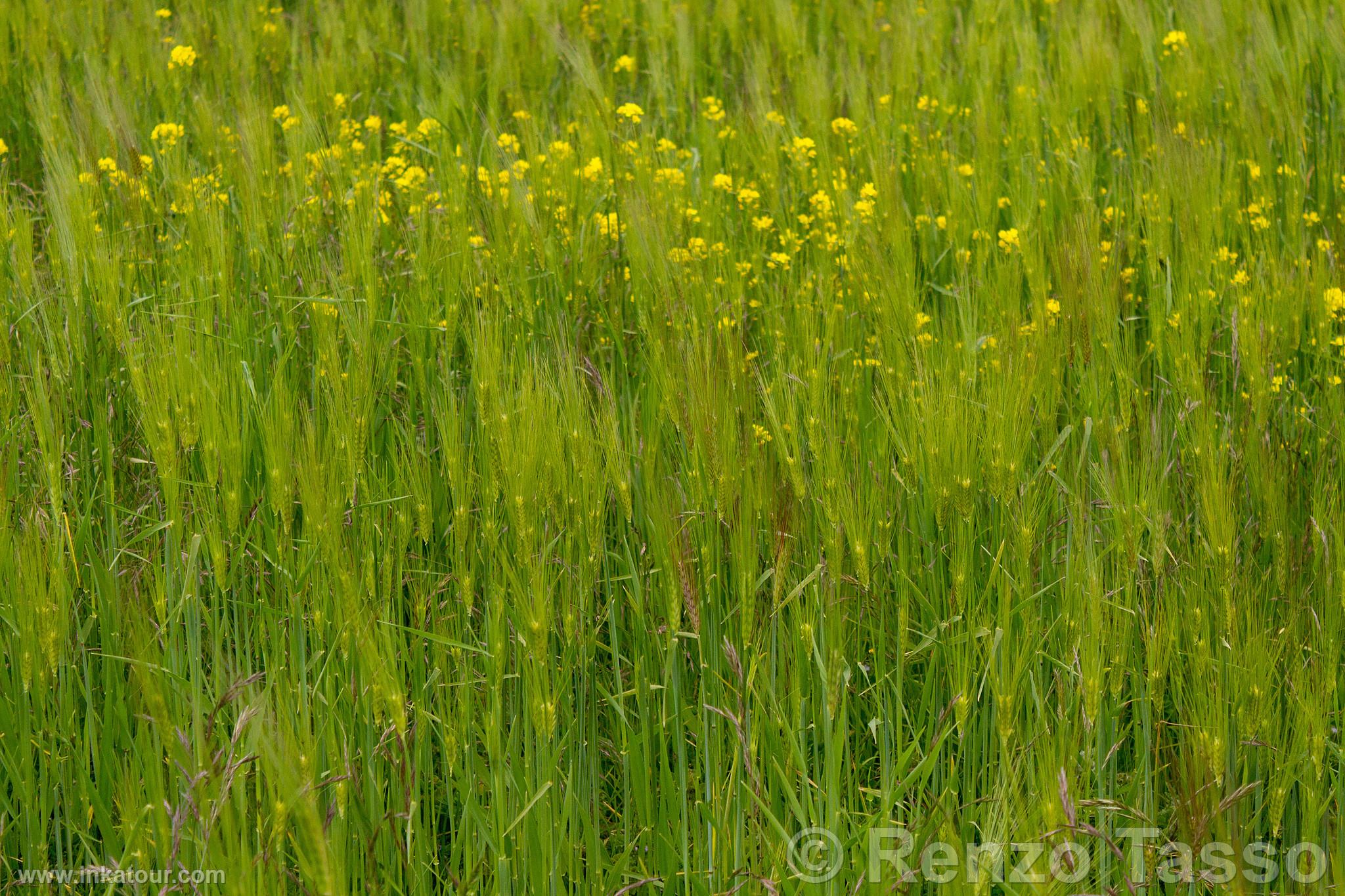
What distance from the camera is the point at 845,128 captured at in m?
2.77

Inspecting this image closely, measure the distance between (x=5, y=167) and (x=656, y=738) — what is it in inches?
80.8

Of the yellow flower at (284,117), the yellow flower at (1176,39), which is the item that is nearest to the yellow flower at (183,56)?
the yellow flower at (284,117)

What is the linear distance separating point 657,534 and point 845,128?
164cm

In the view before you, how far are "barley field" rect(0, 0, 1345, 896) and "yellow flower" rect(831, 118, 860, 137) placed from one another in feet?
0.87

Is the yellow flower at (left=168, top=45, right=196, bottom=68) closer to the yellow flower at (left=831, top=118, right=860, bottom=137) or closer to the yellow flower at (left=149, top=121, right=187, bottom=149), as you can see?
the yellow flower at (left=149, top=121, right=187, bottom=149)

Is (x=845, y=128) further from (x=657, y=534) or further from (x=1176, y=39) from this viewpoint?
(x=657, y=534)

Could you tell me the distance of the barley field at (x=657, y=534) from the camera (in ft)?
4.23

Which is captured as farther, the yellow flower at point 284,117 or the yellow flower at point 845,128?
the yellow flower at point 845,128

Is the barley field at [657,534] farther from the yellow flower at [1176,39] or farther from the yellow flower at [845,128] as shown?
the yellow flower at [1176,39]

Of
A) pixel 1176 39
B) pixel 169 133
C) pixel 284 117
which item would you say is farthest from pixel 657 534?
pixel 1176 39

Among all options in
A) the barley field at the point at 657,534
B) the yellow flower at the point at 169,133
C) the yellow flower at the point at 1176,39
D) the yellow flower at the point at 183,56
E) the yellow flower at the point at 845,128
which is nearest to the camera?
the barley field at the point at 657,534

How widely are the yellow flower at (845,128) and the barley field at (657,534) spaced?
10.4 inches

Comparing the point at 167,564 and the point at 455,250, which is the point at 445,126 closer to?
the point at 455,250

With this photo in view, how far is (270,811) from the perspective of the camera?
1.25 metres
